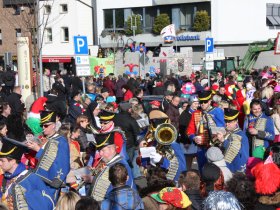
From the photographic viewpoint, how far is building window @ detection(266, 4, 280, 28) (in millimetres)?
44312

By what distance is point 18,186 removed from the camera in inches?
243

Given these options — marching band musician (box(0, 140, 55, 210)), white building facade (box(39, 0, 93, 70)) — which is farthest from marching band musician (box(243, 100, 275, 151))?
white building facade (box(39, 0, 93, 70))

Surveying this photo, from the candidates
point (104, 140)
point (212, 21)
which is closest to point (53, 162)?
point (104, 140)

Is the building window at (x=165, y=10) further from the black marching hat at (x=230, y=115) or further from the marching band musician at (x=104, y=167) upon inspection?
the marching band musician at (x=104, y=167)

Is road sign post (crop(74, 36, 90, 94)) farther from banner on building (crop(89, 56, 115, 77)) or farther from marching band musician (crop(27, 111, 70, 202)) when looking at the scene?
banner on building (crop(89, 56, 115, 77))

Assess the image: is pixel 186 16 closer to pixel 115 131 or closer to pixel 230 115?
pixel 230 115

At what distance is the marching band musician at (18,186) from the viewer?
6.14 m

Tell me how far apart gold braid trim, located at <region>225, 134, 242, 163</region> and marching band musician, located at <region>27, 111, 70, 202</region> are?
2.35 m

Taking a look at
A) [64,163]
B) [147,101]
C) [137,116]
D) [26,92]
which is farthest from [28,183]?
[26,92]

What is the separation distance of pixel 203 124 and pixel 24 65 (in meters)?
12.7

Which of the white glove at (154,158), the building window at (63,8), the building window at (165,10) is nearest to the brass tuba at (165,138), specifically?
the white glove at (154,158)

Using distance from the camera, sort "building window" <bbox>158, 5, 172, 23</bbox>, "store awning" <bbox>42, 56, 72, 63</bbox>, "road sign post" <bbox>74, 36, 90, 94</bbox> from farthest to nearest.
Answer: "store awning" <bbox>42, 56, 72, 63</bbox>
"building window" <bbox>158, 5, 172, 23</bbox>
"road sign post" <bbox>74, 36, 90, 94</bbox>

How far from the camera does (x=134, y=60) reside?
35438 mm

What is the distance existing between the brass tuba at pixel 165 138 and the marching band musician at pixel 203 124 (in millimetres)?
1469
